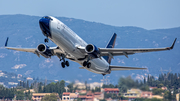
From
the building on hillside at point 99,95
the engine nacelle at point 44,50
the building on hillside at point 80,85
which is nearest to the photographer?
the engine nacelle at point 44,50

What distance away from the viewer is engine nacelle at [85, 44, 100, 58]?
39.6m

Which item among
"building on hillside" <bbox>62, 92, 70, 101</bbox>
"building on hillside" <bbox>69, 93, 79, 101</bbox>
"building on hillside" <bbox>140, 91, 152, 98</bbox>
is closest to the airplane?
"building on hillside" <bbox>140, 91, 152, 98</bbox>

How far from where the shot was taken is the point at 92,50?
39875 millimetres

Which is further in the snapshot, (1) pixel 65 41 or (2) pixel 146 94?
(2) pixel 146 94

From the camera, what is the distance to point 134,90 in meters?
44.1

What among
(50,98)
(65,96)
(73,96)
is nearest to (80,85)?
(73,96)

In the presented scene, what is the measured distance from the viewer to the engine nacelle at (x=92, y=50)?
39.6 metres

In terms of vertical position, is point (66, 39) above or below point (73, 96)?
above

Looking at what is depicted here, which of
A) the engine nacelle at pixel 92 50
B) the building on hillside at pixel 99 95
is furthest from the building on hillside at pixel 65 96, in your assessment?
the engine nacelle at pixel 92 50

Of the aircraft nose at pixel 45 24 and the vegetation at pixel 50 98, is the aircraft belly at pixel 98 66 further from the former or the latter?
the vegetation at pixel 50 98

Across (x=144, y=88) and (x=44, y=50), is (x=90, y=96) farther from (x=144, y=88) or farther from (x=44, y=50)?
(x=44, y=50)

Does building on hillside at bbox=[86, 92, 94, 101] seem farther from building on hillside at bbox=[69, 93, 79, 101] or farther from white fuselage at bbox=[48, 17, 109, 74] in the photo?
white fuselage at bbox=[48, 17, 109, 74]

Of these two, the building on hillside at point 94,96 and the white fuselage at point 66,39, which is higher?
the white fuselage at point 66,39

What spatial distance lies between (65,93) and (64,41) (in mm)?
25834
